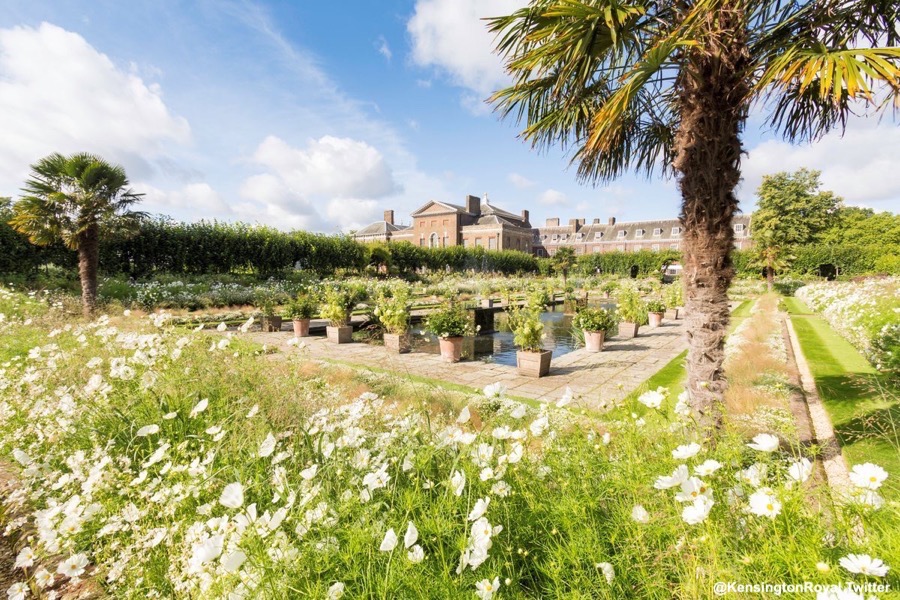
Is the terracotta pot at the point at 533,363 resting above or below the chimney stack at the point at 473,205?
below

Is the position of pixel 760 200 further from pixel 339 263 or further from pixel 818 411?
pixel 818 411

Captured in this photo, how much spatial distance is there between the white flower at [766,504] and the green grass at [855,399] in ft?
1.89

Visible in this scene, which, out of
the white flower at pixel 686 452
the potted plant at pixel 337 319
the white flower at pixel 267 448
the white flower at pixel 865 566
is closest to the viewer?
the white flower at pixel 865 566

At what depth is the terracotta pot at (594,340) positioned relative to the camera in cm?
783

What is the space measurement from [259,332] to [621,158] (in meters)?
8.78

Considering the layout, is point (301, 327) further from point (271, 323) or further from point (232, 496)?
point (232, 496)

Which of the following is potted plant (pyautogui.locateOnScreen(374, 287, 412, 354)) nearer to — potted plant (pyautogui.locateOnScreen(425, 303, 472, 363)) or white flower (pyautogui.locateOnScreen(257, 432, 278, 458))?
potted plant (pyautogui.locateOnScreen(425, 303, 472, 363))

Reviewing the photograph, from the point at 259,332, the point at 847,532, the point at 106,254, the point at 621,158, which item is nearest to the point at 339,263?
the point at 106,254

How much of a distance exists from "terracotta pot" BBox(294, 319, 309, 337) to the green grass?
910 centimetres

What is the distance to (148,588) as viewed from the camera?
151cm

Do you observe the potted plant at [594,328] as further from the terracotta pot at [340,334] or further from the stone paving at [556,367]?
the terracotta pot at [340,334]

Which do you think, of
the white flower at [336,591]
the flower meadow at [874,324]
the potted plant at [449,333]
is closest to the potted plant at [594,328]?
the potted plant at [449,333]

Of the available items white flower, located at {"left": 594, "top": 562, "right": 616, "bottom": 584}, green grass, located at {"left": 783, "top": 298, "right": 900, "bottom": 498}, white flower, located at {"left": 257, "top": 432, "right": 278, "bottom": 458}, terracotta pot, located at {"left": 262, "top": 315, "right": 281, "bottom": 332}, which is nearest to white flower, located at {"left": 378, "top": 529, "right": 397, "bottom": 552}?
white flower, located at {"left": 594, "top": 562, "right": 616, "bottom": 584}

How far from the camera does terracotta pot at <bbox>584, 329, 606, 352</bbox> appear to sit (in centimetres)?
783
